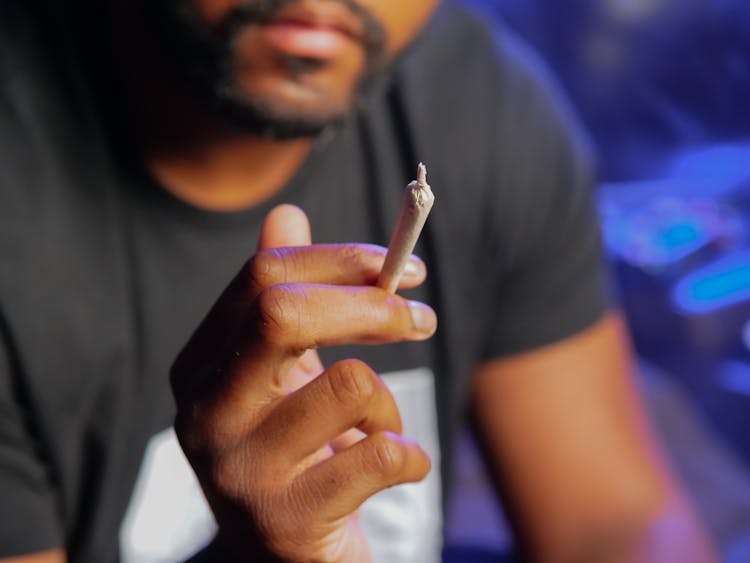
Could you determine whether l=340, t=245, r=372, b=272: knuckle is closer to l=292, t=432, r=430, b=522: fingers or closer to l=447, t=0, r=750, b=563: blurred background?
l=292, t=432, r=430, b=522: fingers

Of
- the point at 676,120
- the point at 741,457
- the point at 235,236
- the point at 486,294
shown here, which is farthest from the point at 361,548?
the point at 676,120

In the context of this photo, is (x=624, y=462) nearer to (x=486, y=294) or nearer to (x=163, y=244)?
(x=486, y=294)

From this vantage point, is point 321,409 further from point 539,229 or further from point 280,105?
point 539,229

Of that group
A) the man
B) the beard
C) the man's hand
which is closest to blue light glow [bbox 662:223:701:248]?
the man

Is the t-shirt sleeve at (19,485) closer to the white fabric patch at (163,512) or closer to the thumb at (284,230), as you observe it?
the white fabric patch at (163,512)

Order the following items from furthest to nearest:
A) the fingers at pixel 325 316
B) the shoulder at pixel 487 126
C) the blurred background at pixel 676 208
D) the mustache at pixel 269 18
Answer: the blurred background at pixel 676 208 → the shoulder at pixel 487 126 → the mustache at pixel 269 18 → the fingers at pixel 325 316

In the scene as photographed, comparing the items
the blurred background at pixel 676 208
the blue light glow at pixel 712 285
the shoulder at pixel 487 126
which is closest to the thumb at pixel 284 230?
the shoulder at pixel 487 126

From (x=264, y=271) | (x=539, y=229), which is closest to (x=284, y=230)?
(x=264, y=271)

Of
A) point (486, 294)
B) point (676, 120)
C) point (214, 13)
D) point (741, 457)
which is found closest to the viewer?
point (214, 13)
